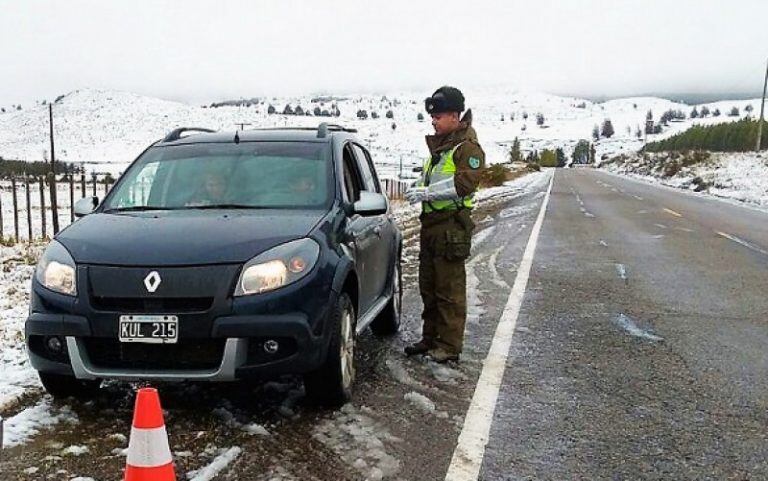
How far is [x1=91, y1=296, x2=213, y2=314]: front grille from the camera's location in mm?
3732

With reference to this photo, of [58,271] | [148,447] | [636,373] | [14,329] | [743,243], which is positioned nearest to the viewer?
[148,447]

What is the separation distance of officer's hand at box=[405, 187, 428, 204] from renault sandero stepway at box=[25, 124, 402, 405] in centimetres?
77

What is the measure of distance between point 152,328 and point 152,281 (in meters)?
0.24

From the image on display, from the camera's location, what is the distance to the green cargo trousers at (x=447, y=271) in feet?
18.0

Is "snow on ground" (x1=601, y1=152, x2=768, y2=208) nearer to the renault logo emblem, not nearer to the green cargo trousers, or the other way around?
the green cargo trousers

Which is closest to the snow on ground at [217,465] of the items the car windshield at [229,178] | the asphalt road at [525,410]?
the asphalt road at [525,410]

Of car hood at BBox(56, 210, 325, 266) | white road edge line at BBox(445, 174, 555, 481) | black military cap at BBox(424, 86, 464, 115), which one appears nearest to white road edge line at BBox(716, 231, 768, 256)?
white road edge line at BBox(445, 174, 555, 481)

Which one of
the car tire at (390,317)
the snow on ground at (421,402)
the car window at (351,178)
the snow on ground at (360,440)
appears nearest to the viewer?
the snow on ground at (360,440)

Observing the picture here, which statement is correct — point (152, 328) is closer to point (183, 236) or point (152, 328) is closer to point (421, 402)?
point (183, 236)

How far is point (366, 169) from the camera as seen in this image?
6168mm

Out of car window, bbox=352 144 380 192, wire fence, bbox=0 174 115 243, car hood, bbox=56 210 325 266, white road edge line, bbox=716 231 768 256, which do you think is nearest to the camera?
car hood, bbox=56 210 325 266

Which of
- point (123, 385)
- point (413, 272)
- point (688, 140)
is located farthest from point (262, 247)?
point (688, 140)

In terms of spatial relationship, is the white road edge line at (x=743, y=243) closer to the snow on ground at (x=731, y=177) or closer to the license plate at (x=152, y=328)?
the license plate at (x=152, y=328)

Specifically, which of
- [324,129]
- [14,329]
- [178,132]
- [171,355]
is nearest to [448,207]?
[324,129]
